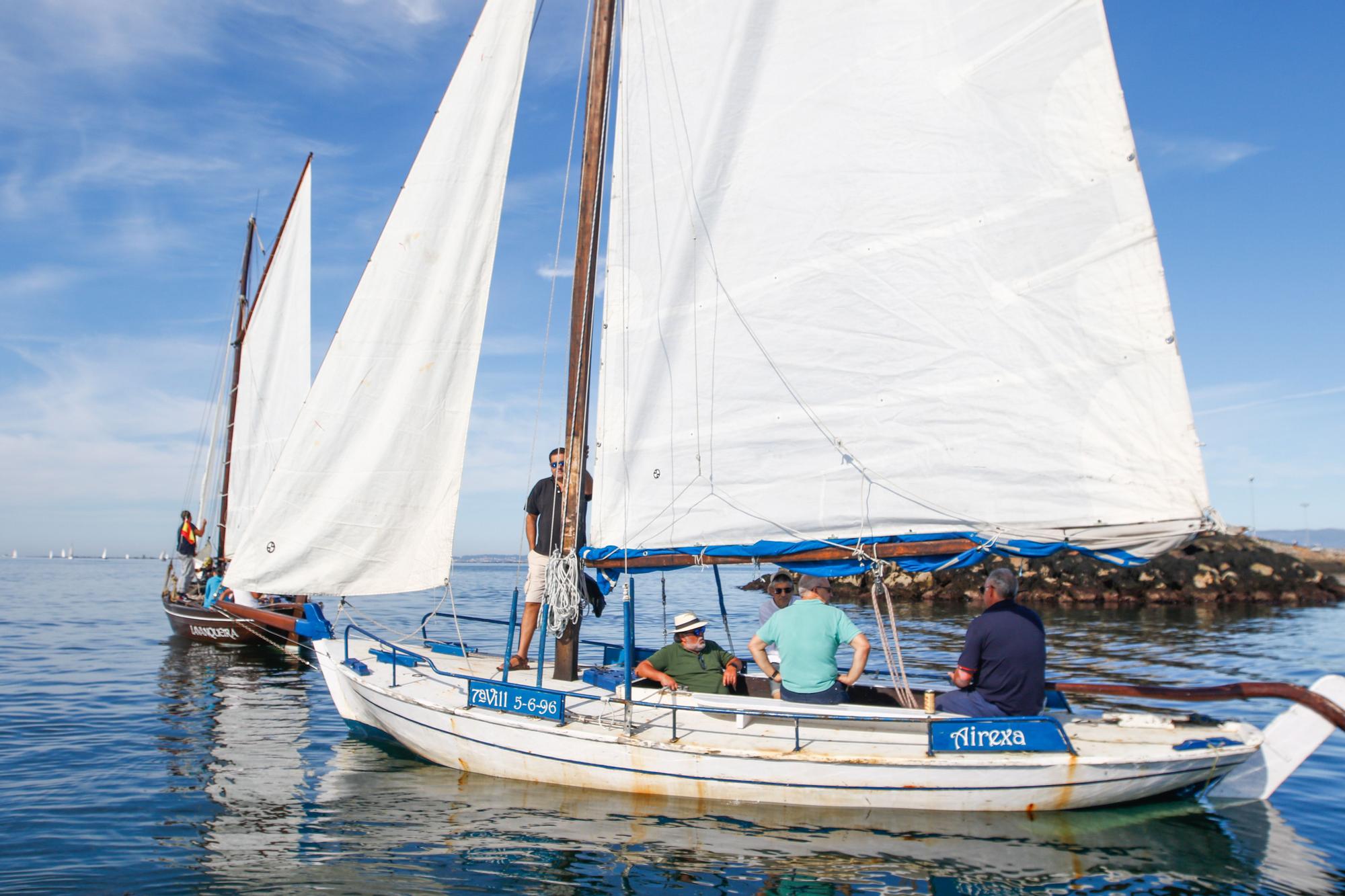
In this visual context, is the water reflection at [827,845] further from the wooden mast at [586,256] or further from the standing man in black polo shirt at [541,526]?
the standing man in black polo shirt at [541,526]

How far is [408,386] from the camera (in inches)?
434

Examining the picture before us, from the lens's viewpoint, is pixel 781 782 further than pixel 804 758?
Yes

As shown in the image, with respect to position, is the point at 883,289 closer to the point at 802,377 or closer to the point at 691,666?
the point at 802,377

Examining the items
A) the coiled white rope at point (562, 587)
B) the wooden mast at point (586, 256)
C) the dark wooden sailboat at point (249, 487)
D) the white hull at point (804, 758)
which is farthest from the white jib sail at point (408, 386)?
the dark wooden sailboat at point (249, 487)

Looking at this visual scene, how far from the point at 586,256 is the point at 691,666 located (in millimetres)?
5436

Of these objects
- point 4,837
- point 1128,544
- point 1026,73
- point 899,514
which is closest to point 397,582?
point 4,837

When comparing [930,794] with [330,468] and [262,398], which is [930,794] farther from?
[262,398]

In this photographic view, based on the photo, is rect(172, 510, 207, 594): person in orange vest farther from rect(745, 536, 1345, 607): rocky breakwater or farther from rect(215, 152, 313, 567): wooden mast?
rect(745, 536, 1345, 607): rocky breakwater

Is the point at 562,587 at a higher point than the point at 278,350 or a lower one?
lower

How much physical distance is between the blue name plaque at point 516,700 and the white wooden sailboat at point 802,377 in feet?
0.10

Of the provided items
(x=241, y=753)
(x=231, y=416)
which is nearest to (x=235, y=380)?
(x=231, y=416)

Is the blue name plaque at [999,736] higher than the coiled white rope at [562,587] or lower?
lower

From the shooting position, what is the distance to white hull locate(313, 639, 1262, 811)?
795cm

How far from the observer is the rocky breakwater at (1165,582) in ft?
132
